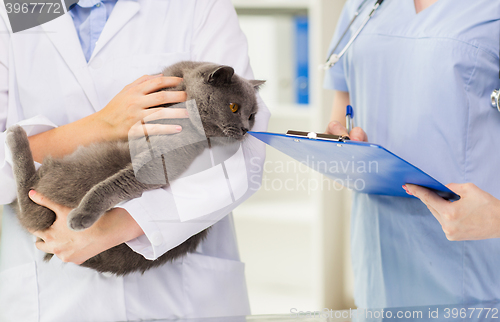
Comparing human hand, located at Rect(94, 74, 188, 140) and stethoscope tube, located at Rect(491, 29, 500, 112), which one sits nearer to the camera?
human hand, located at Rect(94, 74, 188, 140)

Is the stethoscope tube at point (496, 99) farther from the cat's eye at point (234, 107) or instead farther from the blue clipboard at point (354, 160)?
the cat's eye at point (234, 107)

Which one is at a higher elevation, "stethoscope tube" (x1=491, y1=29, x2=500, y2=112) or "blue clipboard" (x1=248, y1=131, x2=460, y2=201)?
"stethoscope tube" (x1=491, y1=29, x2=500, y2=112)

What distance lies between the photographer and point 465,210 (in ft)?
2.34

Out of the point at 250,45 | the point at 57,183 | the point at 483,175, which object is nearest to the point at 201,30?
the point at 250,45

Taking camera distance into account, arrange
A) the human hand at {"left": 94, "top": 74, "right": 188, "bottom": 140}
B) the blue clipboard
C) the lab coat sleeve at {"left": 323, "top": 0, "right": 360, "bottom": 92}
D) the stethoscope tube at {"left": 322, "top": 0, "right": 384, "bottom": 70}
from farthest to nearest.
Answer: the lab coat sleeve at {"left": 323, "top": 0, "right": 360, "bottom": 92} < the stethoscope tube at {"left": 322, "top": 0, "right": 384, "bottom": 70} < the human hand at {"left": 94, "top": 74, "right": 188, "bottom": 140} < the blue clipboard

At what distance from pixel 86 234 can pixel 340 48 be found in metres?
0.88

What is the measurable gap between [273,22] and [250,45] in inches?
5.5

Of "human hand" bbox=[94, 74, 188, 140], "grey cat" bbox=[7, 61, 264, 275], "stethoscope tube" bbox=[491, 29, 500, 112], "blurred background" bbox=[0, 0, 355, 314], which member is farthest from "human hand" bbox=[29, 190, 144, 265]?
"stethoscope tube" bbox=[491, 29, 500, 112]

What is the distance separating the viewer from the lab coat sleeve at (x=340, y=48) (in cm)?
113

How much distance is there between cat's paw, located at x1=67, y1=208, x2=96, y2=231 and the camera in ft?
2.11

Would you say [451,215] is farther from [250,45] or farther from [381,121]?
[250,45]

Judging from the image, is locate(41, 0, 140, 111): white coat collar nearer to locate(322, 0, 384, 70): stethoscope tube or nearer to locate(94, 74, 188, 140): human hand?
locate(94, 74, 188, 140): human hand

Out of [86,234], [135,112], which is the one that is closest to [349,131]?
[135,112]

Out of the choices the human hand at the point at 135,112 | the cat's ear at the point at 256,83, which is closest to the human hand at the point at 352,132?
the cat's ear at the point at 256,83
